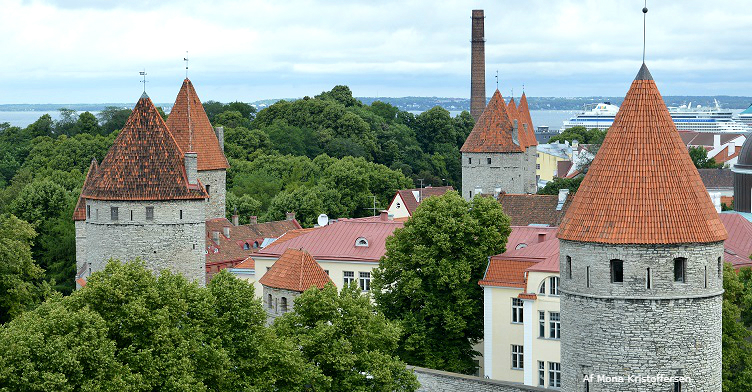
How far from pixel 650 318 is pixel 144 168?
22930 millimetres

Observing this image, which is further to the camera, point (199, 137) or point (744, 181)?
point (744, 181)

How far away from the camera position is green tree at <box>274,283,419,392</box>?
116 feet

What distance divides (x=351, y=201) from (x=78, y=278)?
123 ft

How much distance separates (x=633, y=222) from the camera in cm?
2856

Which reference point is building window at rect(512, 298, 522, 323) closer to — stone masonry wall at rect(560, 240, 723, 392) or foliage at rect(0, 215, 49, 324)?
stone masonry wall at rect(560, 240, 723, 392)

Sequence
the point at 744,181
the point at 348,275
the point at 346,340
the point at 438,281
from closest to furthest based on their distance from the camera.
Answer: the point at 346,340
the point at 438,281
the point at 348,275
the point at 744,181

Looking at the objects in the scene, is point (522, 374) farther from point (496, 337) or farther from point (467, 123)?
point (467, 123)

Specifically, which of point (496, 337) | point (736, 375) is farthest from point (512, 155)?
point (736, 375)

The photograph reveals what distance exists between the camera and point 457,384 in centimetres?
3728

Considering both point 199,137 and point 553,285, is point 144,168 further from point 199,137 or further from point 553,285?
point 553,285

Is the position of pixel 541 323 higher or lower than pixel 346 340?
Result: lower

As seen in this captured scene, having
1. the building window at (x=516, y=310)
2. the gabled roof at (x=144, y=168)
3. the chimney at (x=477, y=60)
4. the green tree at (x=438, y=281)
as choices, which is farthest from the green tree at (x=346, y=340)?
the chimney at (x=477, y=60)

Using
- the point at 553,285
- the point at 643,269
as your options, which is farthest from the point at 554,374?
the point at 643,269

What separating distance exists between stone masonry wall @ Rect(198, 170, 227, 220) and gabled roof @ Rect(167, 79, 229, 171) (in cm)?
27
